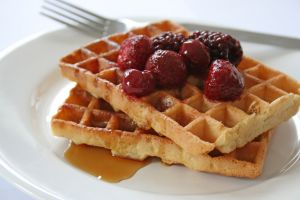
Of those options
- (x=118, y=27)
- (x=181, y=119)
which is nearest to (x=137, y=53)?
(x=181, y=119)

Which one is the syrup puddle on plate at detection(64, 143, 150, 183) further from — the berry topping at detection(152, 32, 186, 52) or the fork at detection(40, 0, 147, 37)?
the fork at detection(40, 0, 147, 37)

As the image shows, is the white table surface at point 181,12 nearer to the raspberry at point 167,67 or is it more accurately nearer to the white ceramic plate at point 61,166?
the white ceramic plate at point 61,166

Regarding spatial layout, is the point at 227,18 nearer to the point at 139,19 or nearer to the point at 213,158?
the point at 139,19

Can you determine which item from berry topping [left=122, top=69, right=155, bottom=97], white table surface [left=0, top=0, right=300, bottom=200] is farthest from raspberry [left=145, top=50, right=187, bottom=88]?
white table surface [left=0, top=0, right=300, bottom=200]

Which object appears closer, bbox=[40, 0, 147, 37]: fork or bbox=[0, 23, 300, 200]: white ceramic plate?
bbox=[0, 23, 300, 200]: white ceramic plate

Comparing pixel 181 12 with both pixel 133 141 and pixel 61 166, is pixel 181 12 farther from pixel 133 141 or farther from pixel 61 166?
pixel 61 166
